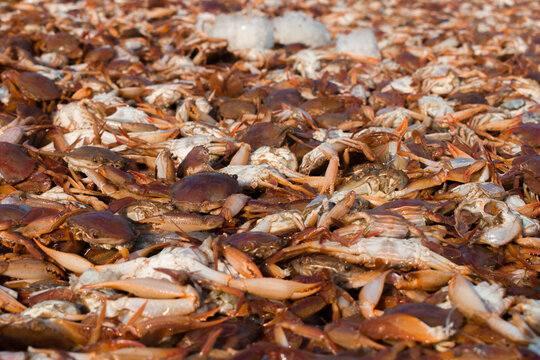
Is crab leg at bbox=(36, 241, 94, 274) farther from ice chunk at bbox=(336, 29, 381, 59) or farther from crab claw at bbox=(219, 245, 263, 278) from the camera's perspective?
ice chunk at bbox=(336, 29, 381, 59)

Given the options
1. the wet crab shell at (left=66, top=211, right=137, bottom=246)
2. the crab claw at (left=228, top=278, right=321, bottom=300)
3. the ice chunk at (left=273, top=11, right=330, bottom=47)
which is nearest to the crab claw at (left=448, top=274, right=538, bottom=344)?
the crab claw at (left=228, top=278, right=321, bottom=300)

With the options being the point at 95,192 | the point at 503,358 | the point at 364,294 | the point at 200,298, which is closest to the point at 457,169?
the point at 364,294

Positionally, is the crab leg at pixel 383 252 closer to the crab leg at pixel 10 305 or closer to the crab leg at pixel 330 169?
the crab leg at pixel 330 169

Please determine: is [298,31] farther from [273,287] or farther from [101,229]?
[273,287]

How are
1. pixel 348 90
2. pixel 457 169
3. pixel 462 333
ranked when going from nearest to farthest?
pixel 462 333, pixel 457 169, pixel 348 90

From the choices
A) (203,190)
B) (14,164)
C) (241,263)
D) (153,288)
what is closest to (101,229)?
(153,288)

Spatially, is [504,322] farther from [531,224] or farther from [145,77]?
[145,77]

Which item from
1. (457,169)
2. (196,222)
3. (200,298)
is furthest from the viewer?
(457,169)

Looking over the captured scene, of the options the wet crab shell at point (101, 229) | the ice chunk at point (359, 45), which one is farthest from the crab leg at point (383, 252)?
the ice chunk at point (359, 45)
